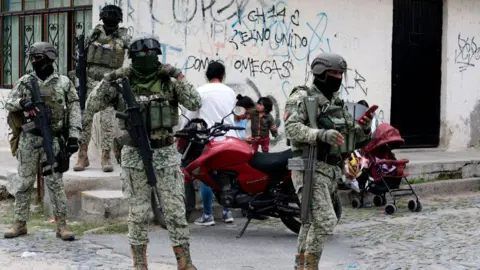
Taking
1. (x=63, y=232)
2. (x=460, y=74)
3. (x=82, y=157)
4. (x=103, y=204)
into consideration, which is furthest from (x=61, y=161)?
(x=460, y=74)

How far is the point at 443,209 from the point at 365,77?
2.92 meters

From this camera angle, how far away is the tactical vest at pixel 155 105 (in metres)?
5.87

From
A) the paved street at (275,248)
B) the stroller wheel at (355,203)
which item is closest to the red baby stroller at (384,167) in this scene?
the stroller wheel at (355,203)

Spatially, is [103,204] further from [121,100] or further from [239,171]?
[121,100]

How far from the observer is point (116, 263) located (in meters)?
6.53

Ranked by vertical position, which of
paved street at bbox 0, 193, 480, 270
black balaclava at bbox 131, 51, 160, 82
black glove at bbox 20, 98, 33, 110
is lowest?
paved street at bbox 0, 193, 480, 270

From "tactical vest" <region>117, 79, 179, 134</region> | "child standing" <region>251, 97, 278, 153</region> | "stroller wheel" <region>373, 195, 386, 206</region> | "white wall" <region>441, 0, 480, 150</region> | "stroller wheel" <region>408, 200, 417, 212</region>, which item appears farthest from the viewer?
"white wall" <region>441, 0, 480, 150</region>

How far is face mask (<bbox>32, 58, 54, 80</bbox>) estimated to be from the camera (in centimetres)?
736

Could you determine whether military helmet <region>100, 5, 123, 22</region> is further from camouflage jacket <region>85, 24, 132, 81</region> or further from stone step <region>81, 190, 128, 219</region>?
stone step <region>81, 190, 128, 219</region>

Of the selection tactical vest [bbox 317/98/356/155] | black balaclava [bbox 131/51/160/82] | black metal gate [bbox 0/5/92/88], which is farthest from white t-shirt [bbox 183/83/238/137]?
black metal gate [bbox 0/5/92/88]

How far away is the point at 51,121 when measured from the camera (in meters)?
7.37

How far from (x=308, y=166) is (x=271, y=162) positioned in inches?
73.8

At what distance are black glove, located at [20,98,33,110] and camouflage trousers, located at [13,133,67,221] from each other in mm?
325

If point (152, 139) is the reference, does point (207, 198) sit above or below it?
below
